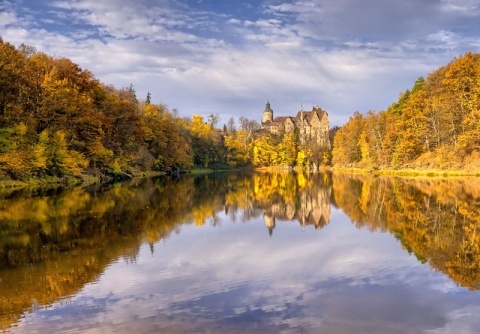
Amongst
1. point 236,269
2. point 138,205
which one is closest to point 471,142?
point 138,205

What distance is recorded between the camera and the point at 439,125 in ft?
172

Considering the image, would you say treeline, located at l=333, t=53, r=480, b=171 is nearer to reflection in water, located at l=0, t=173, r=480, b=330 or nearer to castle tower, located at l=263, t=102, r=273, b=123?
reflection in water, located at l=0, t=173, r=480, b=330

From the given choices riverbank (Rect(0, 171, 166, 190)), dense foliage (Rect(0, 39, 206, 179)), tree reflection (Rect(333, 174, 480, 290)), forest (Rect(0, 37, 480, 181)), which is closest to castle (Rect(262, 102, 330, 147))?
forest (Rect(0, 37, 480, 181))

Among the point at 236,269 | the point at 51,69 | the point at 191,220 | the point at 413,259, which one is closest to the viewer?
the point at 236,269

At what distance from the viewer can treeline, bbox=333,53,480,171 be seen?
45688 millimetres

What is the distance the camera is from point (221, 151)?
98250mm

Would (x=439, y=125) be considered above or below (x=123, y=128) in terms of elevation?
below

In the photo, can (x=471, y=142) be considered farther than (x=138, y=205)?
Yes

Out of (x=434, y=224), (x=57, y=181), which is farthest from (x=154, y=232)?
(x=57, y=181)

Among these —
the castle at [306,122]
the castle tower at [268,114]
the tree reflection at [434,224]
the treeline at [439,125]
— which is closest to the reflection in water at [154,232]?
the tree reflection at [434,224]

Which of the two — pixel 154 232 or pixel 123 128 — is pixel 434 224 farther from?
pixel 123 128

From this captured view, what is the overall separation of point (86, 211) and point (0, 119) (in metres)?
19.8

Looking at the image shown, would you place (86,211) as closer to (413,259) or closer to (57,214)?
(57,214)

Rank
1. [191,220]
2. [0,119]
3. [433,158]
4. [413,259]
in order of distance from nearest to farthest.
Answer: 1. [413,259]
2. [191,220]
3. [0,119]
4. [433,158]
